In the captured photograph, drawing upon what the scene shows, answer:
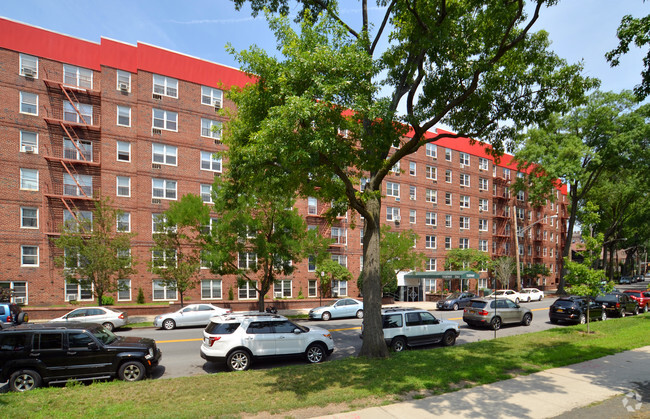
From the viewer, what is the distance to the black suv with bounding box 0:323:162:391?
9.27 m

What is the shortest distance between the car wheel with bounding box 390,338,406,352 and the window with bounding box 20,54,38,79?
29.9 meters

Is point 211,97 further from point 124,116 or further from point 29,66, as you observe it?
point 29,66

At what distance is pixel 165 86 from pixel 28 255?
51.8 ft

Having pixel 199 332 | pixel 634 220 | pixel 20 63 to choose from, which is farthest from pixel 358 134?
pixel 634 220

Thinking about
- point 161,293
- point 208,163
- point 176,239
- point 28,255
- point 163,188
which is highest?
point 208,163

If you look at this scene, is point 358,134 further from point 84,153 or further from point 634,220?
point 634,220

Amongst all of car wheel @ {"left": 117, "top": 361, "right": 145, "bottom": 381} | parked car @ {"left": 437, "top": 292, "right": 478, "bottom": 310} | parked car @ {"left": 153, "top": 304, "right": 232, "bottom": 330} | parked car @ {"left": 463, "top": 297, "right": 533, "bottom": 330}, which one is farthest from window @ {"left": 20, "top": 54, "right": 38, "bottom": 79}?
parked car @ {"left": 437, "top": 292, "right": 478, "bottom": 310}

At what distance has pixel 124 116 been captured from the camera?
93.5 feet

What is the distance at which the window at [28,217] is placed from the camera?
25.3 m

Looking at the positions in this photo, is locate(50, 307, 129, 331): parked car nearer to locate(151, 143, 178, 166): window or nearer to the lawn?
the lawn

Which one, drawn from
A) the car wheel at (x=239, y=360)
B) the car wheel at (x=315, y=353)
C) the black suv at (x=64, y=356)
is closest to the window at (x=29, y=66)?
the black suv at (x=64, y=356)

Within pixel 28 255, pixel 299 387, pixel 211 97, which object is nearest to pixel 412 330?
pixel 299 387

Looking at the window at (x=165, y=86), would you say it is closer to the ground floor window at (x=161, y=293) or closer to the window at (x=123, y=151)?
the window at (x=123, y=151)

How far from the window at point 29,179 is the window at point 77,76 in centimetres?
698
